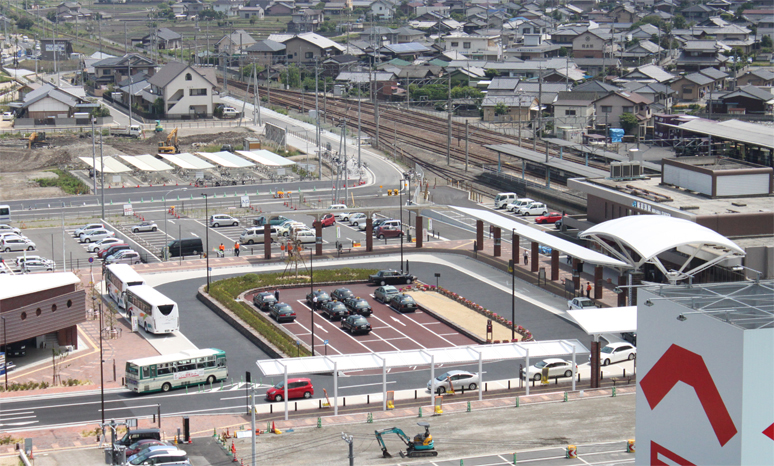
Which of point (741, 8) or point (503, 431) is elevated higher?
point (741, 8)

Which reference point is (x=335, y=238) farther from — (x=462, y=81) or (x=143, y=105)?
(x=462, y=81)

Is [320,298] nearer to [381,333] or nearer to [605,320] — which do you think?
[381,333]

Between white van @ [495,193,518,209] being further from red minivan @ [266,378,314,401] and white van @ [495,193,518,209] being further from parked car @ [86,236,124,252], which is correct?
red minivan @ [266,378,314,401]

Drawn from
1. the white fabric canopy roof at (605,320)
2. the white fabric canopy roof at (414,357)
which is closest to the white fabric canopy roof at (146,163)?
the white fabric canopy roof at (414,357)

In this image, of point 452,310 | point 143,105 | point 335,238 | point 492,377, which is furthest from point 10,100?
point 492,377

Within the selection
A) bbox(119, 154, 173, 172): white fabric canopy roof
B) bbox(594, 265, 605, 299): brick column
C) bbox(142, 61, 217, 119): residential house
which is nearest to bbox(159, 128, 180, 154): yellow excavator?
bbox(119, 154, 173, 172): white fabric canopy roof

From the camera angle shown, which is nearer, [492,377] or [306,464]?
[306,464]

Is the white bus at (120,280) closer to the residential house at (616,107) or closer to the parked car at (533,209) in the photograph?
the parked car at (533,209)

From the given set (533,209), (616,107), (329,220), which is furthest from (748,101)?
(329,220)
